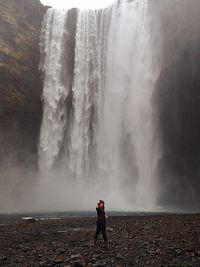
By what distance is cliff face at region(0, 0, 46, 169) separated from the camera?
38625 mm

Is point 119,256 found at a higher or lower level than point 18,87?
lower

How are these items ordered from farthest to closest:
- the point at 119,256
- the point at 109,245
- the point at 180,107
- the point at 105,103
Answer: the point at 105,103 < the point at 180,107 < the point at 109,245 < the point at 119,256

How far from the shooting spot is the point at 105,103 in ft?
133

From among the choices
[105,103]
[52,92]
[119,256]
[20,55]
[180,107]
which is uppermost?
[20,55]

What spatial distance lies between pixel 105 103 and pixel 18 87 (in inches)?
372

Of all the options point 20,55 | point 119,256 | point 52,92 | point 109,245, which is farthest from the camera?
point 52,92

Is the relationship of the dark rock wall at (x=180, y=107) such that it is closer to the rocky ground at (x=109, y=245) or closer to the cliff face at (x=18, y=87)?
the cliff face at (x=18, y=87)

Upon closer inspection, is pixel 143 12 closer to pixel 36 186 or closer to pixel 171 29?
pixel 171 29

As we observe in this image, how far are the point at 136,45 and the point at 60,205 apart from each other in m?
19.0

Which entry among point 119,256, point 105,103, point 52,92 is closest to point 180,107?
point 105,103

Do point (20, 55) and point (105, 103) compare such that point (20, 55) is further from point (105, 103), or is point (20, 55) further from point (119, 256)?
point (119, 256)

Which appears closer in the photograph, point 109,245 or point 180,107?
point 109,245

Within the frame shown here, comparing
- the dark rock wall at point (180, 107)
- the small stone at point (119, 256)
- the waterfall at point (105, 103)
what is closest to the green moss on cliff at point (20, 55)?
the waterfall at point (105, 103)

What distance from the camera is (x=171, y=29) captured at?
126 ft
